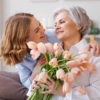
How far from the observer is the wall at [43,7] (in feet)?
11.3

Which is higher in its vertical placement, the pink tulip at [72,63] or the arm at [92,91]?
the pink tulip at [72,63]

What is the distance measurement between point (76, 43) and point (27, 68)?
0.61 meters

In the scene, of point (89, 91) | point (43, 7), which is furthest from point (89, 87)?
point (43, 7)

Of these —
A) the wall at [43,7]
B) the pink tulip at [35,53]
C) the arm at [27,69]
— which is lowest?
the arm at [27,69]

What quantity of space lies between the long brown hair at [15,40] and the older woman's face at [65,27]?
0.30 m

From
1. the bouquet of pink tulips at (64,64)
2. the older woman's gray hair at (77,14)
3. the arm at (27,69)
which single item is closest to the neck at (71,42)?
the older woman's gray hair at (77,14)

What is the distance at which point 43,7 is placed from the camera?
3.56 meters

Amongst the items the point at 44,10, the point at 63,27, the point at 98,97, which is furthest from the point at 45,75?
the point at 44,10

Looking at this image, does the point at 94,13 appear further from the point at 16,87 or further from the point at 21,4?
the point at 16,87

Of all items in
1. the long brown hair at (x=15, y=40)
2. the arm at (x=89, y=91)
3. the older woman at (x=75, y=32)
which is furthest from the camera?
the long brown hair at (x=15, y=40)

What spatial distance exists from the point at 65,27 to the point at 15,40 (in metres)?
0.48

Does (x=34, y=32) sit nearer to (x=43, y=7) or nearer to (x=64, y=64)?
(x=64, y=64)

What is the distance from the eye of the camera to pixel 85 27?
58.4 inches

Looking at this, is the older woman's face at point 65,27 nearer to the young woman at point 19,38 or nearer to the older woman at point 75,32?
the older woman at point 75,32
